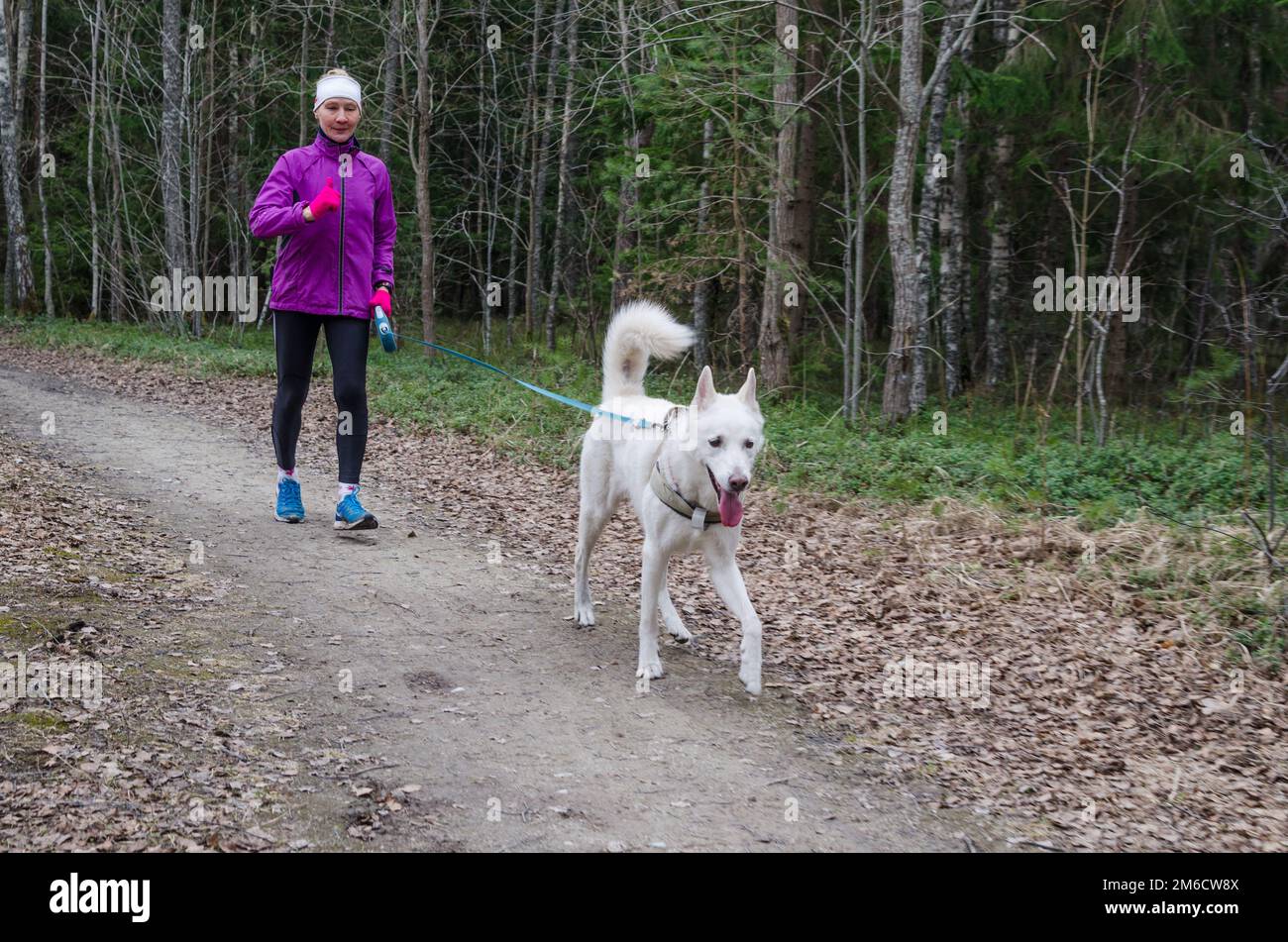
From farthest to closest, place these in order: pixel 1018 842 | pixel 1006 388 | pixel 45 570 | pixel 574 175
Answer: pixel 574 175
pixel 1006 388
pixel 45 570
pixel 1018 842

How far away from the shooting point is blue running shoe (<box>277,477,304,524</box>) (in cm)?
698

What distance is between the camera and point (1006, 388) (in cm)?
1723

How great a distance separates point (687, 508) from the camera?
4648 mm

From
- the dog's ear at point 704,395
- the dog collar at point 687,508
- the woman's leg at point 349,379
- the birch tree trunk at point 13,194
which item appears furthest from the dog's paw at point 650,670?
the birch tree trunk at point 13,194

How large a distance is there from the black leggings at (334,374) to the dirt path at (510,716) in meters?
0.64

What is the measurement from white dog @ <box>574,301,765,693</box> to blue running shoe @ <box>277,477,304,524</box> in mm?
2471

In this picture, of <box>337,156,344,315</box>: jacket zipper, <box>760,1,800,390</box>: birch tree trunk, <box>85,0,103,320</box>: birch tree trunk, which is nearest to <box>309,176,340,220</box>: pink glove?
<box>337,156,344,315</box>: jacket zipper

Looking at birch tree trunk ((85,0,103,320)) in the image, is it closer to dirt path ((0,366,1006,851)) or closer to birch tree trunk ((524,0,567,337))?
birch tree trunk ((524,0,567,337))

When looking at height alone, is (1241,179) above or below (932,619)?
above

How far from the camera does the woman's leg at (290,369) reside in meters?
6.54

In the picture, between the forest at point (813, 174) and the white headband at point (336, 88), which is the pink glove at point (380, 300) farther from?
the forest at point (813, 174)

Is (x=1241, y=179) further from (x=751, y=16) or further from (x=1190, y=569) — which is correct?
(x=1190, y=569)
